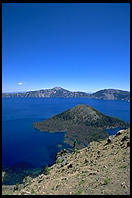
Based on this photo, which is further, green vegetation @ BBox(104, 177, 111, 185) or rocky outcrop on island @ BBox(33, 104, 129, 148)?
rocky outcrop on island @ BBox(33, 104, 129, 148)

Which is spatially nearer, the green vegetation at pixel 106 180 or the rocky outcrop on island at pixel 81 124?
the green vegetation at pixel 106 180

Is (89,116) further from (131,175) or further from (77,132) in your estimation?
(131,175)

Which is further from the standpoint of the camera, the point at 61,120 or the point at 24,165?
the point at 61,120

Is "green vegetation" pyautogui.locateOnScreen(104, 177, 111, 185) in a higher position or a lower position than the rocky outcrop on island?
higher

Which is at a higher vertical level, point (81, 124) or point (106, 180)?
point (106, 180)

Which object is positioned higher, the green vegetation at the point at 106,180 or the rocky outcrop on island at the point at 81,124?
the green vegetation at the point at 106,180

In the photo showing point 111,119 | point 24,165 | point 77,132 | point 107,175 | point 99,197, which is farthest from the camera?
point 111,119

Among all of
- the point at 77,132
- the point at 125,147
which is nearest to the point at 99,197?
the point at 125,147

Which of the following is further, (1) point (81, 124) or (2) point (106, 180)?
(1) point (81, 124)
